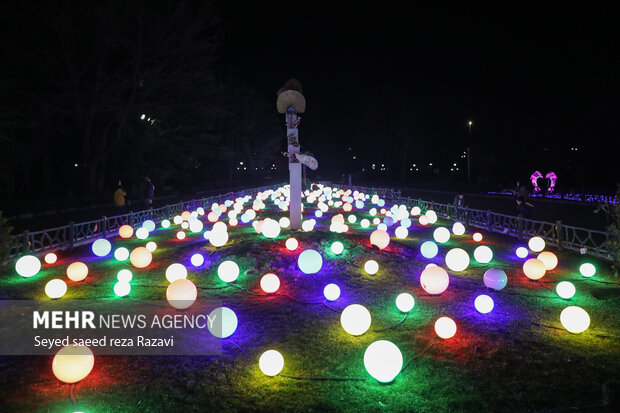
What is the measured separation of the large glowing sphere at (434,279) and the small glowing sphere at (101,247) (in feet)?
30.5

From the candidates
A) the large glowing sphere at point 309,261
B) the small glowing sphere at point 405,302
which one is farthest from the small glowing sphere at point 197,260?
the small glowing sphere at point 405,302

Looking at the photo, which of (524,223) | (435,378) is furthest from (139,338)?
(524,223)

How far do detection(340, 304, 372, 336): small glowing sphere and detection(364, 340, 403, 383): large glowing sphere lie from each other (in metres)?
1.30

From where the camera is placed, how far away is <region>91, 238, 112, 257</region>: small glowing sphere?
1241 centimetres

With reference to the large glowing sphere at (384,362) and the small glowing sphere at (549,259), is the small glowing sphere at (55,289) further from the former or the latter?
the small glowing sphere at (549,259)

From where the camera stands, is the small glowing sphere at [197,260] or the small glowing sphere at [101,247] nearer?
the small glowing sphere at [197,260]

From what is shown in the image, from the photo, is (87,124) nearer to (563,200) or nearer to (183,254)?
(183,254)

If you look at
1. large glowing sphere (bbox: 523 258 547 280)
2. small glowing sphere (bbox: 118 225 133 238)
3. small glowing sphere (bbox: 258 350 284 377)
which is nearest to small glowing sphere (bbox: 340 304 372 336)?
small glowing sphere (bbox: 258 350 284 377)

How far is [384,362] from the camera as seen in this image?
197 inches

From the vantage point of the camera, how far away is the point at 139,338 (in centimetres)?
661

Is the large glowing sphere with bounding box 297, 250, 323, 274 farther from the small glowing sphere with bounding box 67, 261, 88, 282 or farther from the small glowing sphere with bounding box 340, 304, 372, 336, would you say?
the small glowing sphere with bounding box 67, 261, 88, 282

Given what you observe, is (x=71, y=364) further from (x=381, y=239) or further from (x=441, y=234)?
(x=441, y=234)

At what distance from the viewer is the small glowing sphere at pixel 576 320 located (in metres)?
6.51

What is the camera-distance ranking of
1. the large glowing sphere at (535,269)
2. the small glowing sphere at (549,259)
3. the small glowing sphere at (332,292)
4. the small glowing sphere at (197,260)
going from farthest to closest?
the small glowing sphere at (197,260), the small glowing sphere at (549,259), the large glowing sphere at (535,269), the small glowing sphere at (332,292)
